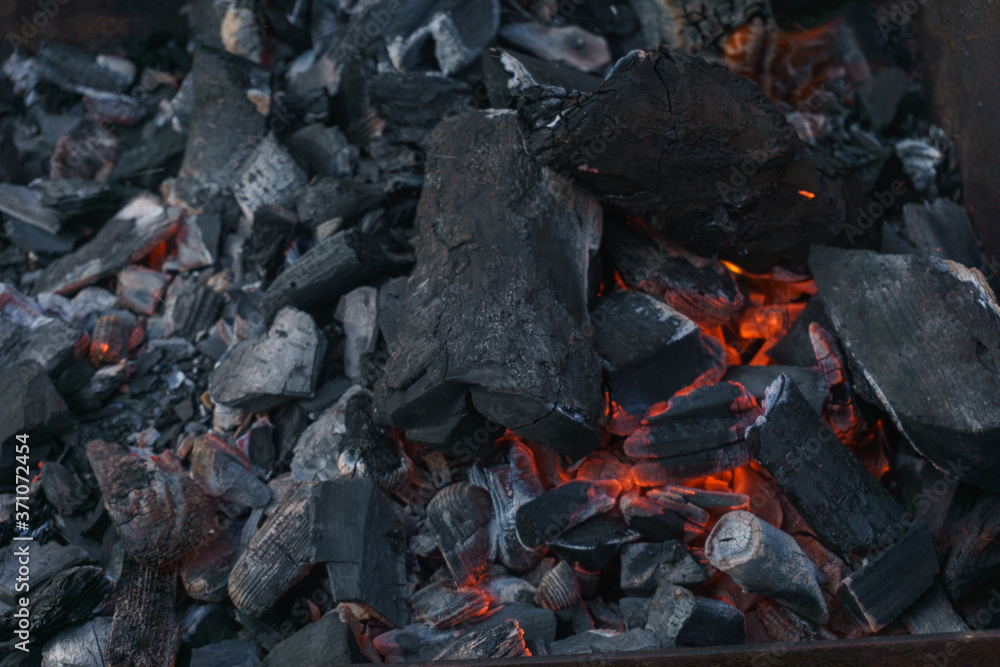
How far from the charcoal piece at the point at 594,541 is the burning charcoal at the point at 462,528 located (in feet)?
0.98

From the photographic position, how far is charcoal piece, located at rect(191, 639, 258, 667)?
8.25ft

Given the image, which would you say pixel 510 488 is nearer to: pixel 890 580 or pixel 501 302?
pixel 501 302

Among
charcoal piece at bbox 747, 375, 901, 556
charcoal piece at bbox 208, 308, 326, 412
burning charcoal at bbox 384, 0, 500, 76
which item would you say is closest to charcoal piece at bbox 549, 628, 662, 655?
charcoal piece at bbox 747, 375, 901, 556

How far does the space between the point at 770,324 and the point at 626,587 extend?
4.79 feet

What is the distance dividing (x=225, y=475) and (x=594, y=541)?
1559 mm

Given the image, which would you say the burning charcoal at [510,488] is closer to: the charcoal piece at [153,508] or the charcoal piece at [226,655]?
the charcoal piece at [226,655]

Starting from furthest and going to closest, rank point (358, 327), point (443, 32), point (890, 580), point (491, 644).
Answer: point (443, 32) → point (358, 327) → point (890, 580) → point (491, 644)

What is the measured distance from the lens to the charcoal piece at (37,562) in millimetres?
2572

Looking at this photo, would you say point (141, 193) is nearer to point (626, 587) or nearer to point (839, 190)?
point (626, 587)

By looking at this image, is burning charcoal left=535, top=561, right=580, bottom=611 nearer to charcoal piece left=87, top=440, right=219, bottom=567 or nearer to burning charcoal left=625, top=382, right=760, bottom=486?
burning charcoal left=625, top=382, right=760, bottom=486

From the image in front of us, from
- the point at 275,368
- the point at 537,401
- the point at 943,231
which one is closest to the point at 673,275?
the point at 537,401

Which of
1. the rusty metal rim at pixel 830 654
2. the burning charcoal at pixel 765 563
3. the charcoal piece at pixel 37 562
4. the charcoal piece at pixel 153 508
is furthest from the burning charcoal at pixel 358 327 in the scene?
the burning charcoal at pixel 765 563

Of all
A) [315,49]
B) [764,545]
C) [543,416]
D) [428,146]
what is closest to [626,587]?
[764,545]

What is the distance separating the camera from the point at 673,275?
3.02m
